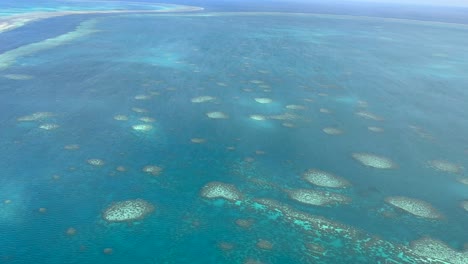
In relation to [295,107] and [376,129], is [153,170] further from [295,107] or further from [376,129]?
[376,129]

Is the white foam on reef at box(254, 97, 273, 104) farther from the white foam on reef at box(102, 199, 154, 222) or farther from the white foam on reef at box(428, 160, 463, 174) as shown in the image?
the white foam on reef at box(102, 199, 154, 222)

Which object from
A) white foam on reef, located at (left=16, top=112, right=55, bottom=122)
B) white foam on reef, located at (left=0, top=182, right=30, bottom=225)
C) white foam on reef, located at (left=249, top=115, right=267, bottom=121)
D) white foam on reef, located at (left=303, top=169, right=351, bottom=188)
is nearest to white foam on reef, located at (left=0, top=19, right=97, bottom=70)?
white foam on reef, located at (left=16, top=112, right=55, bottom=122)

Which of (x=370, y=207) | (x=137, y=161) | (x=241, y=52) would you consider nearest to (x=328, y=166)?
(x=370, y=207)

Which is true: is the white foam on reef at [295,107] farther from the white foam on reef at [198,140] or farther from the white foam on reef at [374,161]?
the white foam on reef at [198,140]

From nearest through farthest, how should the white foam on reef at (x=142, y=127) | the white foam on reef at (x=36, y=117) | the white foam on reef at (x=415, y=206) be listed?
the white foam on reef at (x=415, y=206), the white foam on reef at (x=142, y=127), the white foam on reef at (x=36, y=117)

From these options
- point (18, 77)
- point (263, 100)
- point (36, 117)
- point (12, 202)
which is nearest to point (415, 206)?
point (263, 100)

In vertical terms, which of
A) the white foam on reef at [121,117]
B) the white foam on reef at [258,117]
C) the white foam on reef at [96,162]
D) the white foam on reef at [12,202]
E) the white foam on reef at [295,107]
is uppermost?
the white foam on reef at [295,107]

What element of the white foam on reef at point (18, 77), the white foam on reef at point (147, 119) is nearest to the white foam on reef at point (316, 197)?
the white foam on reef at point (147, 119)
